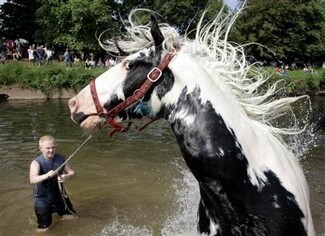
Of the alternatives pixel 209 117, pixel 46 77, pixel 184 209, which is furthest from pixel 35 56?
pixel 209 117

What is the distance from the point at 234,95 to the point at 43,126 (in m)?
17.0

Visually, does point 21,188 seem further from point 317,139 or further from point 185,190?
point 317,139

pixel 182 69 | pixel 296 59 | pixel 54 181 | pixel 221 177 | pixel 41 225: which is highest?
pixel 182 69

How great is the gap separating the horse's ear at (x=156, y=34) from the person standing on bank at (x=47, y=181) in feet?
12.5

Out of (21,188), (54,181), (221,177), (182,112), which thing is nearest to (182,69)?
(182,112)

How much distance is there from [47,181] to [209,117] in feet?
14.8

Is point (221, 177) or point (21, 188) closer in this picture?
point (221, 177)

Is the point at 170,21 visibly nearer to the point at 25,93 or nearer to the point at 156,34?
the point at 25,93

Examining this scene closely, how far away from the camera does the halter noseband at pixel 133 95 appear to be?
3617mm

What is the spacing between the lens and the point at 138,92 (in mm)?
3654

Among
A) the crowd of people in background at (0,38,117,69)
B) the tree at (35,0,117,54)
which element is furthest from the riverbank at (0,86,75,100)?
the tree at (35,0,117,54)

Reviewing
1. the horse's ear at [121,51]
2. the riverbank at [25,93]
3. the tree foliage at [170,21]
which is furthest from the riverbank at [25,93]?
the horse's ear at [121,51]

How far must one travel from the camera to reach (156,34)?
3.61 metres

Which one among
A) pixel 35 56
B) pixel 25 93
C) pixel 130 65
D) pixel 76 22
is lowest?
pixel 25 93
